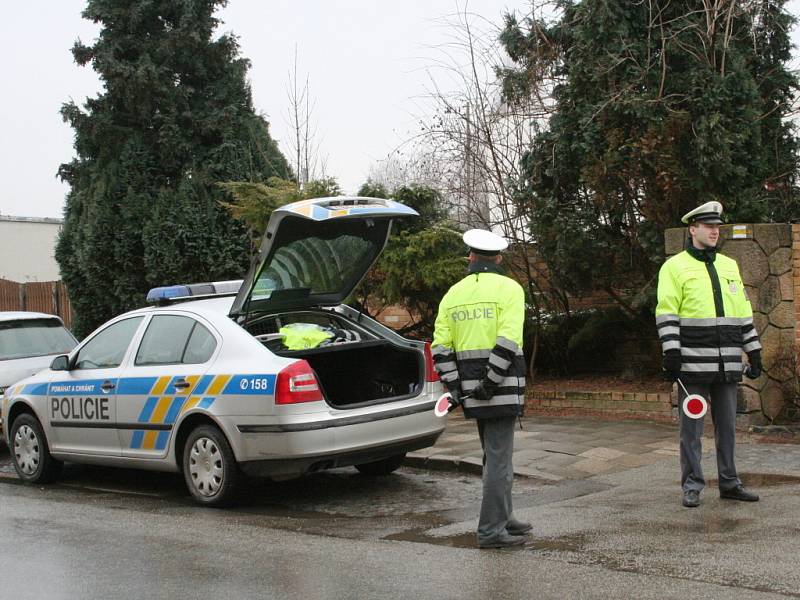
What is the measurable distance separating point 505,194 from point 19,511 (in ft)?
23.4

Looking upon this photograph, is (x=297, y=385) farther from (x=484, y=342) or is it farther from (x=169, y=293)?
(x=169, y=293)

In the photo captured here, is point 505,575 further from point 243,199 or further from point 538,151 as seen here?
point 243,199

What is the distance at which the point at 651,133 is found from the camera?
33.5 ft

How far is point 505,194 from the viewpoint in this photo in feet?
40.3

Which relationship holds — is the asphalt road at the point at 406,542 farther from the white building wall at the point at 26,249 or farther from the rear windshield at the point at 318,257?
the white building wall at the point at 26,249

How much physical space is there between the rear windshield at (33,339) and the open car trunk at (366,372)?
498 cm

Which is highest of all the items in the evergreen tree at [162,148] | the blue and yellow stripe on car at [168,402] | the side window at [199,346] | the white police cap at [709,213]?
the evergreen tree at [162,148]

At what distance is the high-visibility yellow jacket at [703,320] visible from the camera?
21.1 ft

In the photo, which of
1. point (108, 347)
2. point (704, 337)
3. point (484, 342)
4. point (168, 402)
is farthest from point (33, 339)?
point (704, 337)

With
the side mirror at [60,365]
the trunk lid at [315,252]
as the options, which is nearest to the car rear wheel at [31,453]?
the side mirror at [60,365]

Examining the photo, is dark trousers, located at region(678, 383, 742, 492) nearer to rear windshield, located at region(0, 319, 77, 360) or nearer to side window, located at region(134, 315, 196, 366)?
side window, located at region(134, 315, 196, 366)

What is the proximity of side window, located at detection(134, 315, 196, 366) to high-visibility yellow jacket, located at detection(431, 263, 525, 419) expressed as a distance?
2558mm

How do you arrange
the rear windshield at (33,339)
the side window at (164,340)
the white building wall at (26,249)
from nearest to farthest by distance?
the side window at (164,340)
the rear windshield at (33,339)
the white building wall at (26,249)

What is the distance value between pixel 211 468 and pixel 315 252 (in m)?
1.91
